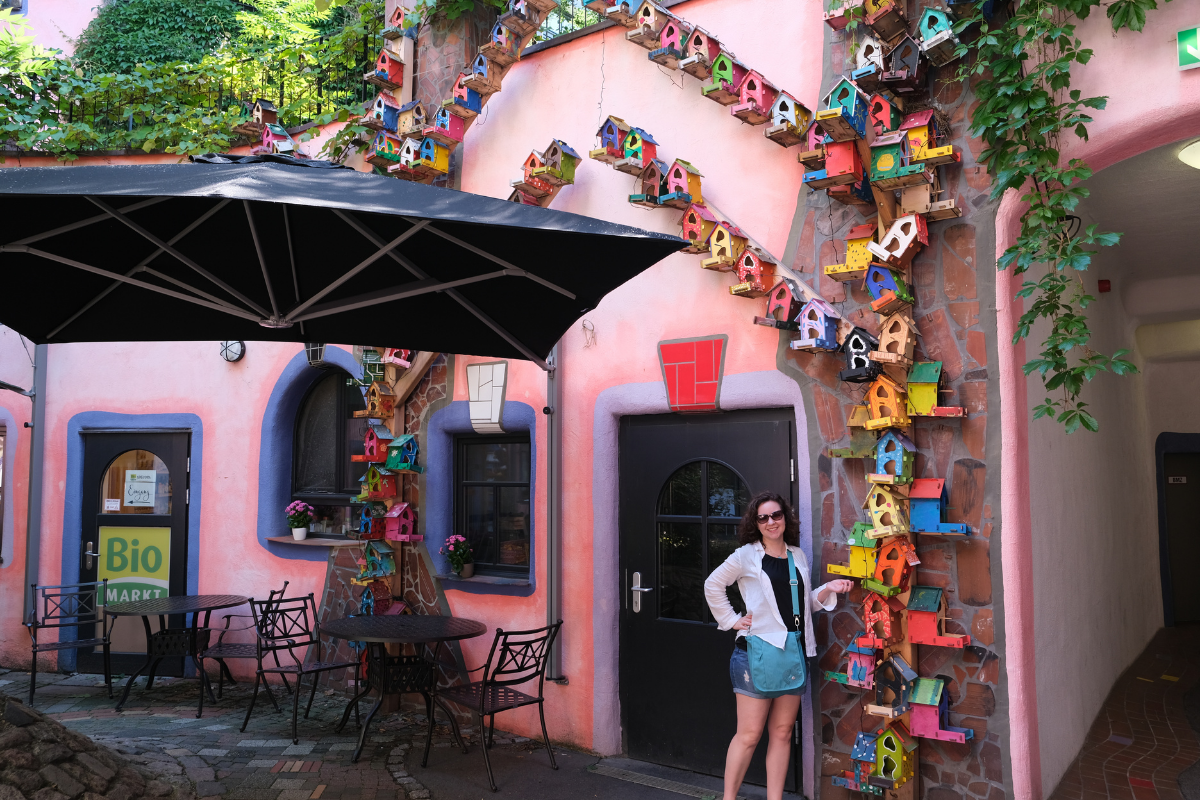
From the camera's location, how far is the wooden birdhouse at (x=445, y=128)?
6.02 m

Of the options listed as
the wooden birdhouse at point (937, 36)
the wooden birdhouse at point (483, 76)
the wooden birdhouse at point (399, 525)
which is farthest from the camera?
the wooden birdhouse at point (399, 525)

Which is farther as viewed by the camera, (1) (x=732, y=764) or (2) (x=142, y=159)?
(2) (x=142, y=159)

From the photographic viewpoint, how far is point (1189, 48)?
3.62m

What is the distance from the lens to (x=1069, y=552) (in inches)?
200

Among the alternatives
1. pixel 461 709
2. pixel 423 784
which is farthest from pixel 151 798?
pixel 461 709

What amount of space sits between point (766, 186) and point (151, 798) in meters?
4.49

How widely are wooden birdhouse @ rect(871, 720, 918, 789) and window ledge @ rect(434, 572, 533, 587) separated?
8.12ft

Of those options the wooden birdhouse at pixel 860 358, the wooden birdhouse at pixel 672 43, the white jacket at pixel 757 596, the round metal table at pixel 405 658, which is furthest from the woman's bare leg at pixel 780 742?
the wooden birdhouse at pixel 672 43

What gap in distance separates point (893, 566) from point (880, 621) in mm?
263

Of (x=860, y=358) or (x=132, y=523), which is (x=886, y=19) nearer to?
(x=860, y=358)

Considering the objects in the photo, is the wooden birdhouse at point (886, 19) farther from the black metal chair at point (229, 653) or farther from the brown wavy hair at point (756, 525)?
the black metal chair at point (229, 653)

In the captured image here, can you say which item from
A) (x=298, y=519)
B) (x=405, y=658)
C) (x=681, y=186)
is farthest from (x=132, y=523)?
(x=681, y=186)

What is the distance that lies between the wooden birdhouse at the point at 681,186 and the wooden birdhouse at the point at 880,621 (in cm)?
230

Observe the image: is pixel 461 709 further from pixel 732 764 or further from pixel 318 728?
pixel 732 764
